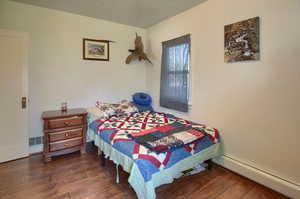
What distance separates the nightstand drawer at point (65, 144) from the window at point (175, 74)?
1.76 metres

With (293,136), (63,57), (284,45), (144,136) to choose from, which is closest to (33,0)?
(63,57)

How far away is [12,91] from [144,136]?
2.20 meters

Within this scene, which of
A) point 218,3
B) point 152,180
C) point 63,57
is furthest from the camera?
point 63,57

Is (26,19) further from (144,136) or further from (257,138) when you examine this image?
(257,138)

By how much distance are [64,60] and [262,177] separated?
3497mm

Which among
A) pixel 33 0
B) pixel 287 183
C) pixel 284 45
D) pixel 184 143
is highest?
pixel 33 0

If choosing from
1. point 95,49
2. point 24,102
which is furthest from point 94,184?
point 95,49

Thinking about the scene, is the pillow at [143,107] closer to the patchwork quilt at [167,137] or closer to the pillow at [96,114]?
the pillow at [96,114]

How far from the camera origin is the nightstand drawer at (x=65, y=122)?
2441 millimetres

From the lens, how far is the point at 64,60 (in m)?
2.91

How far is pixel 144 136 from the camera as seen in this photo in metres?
1.92

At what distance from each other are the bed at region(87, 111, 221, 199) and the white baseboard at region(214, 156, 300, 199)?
22 centimetres

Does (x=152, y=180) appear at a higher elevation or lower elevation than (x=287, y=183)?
higher

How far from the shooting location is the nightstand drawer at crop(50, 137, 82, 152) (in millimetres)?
2465
